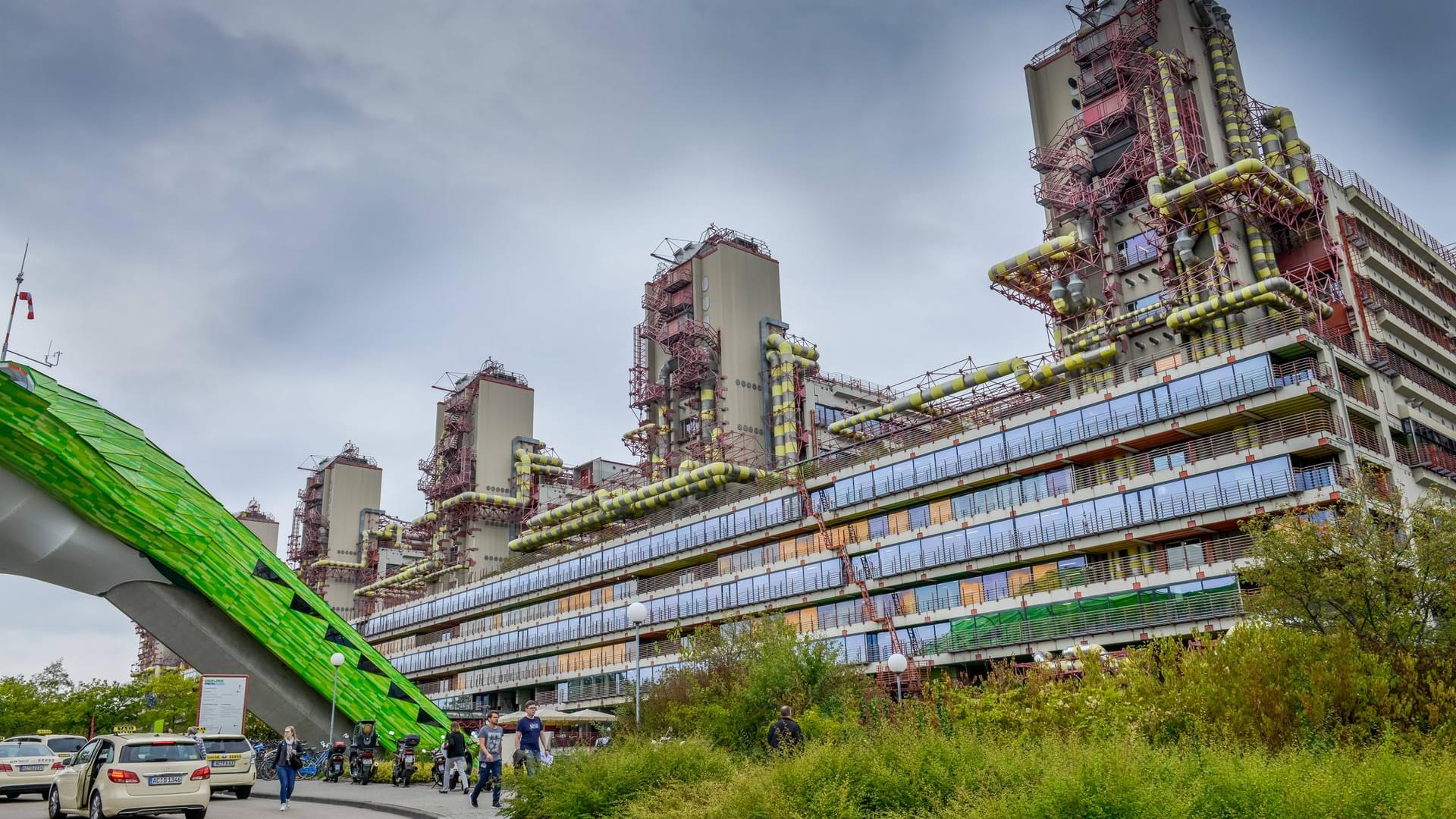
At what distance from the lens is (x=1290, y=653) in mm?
18047

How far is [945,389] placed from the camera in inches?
2243

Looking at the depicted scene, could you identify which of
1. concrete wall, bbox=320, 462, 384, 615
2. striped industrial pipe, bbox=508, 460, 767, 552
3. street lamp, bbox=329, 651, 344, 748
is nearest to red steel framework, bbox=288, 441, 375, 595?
concrete wall, bbox=320, 462, 384, 615

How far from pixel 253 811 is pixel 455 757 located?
522 centimetres

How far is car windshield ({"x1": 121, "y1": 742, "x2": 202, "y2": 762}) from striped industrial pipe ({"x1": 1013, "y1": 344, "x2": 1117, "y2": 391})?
1628 inches

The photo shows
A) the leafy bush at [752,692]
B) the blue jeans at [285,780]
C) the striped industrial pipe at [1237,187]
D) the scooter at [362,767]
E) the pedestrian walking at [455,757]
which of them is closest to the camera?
the blue jeans at [285,780]

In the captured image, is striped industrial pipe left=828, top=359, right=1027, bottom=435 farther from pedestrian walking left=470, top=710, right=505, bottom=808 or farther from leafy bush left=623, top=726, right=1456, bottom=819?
leafy bush left=623, top=726, right=1456, bottom=819

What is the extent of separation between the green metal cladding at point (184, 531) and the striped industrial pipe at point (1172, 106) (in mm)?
40954

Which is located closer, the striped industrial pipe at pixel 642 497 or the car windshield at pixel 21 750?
the car windshield at pixel 21 750

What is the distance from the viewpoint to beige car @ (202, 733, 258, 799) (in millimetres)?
25344

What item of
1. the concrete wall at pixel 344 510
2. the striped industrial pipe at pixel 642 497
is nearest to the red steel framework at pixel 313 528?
the concrete wall at pixel 344 510

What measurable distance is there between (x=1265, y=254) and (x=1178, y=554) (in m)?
15.6

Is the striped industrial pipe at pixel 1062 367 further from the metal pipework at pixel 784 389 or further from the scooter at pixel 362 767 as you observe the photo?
the scooter at pixel 362 767

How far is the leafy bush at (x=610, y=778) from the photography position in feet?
53.6

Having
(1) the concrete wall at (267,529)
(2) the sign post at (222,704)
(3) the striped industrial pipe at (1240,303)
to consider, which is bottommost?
(2) the sign post at (222,704)
